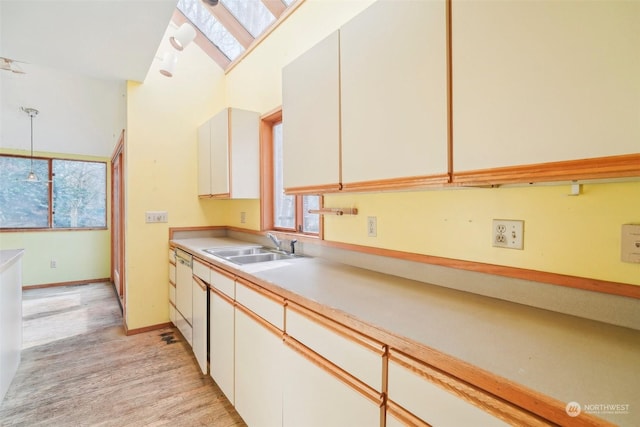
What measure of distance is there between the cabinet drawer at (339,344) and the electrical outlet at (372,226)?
0.66 m

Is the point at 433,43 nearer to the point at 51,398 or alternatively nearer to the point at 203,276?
the point at 203,276

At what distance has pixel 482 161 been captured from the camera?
35.5 inches

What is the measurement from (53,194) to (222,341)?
4.62 m

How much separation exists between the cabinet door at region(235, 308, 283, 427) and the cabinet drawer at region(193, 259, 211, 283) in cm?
52

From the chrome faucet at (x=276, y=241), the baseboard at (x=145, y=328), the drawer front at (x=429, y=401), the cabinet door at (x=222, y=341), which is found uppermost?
the chrome faucet at (x=276, y=241)

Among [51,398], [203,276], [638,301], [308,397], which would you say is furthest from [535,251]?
[51,398]

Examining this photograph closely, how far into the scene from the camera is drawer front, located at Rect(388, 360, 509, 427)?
68cm

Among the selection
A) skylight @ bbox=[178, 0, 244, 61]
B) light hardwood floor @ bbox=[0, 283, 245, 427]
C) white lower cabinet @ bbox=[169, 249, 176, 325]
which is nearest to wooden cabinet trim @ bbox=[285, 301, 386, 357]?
light hardwood floor @ bbox=[0, 283, 245, 427]

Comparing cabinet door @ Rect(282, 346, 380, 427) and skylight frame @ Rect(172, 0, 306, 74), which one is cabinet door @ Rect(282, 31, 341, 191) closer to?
cabinet door @ Rect(282, 346, 380, 427)

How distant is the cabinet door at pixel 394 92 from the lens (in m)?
1.01

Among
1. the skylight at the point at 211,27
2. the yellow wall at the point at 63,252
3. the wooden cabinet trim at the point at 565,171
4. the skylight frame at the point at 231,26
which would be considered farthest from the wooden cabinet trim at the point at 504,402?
the yellow wall at the point at 63,252

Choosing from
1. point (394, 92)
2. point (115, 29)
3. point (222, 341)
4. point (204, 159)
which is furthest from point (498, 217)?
point (204, 159)

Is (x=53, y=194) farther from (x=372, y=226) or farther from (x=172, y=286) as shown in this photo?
(x=372, y=226)

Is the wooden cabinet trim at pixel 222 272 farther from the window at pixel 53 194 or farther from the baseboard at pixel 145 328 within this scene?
the window at pixel 53 194
